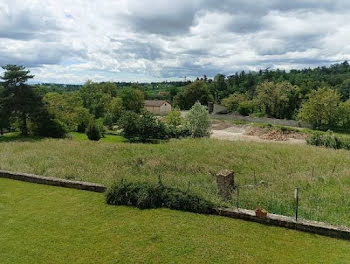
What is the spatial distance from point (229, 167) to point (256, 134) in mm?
24642

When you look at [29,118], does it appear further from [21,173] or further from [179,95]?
[179,95]

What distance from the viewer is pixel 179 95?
6656 cm

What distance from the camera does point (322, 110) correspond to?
38938 mm

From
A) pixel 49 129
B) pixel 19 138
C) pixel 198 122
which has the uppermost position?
pixel 49 129

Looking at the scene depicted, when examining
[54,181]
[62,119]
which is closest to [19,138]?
[62,119]

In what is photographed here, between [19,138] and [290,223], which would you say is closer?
[290,223]

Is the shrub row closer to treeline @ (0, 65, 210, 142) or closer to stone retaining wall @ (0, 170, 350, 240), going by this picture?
treeline @ (0, 65, 210, 142)

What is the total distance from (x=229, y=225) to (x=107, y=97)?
49461 millimetres

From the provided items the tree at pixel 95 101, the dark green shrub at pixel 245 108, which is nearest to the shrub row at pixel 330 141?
the dark green shrub at pixel 245 108

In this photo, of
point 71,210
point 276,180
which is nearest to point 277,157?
point 276,180

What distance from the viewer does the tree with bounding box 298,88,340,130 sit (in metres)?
38.3

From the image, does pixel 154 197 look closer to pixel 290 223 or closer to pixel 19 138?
pixel 290 223

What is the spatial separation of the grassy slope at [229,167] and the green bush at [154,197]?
36 centimetres

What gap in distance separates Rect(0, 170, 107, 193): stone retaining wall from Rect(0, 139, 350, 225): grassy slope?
1.49 ft
